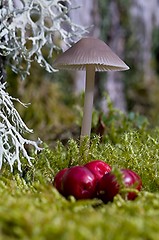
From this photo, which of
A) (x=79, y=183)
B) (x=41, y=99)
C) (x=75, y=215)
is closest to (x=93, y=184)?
(x=79, y=183)

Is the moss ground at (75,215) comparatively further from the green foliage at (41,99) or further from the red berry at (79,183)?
the green foliage at (41,99)

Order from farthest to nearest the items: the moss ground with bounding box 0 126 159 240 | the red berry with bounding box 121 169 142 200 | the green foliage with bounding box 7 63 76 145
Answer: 1. the green foliage with bounding box 7 63 76 145
2. the red berry with bounding box 121 169 142 200
3. the moss ground with bounding box 0 126 159 240

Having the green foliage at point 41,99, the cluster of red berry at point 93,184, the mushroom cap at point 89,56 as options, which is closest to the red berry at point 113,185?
the cluster of red berry at point 93,184

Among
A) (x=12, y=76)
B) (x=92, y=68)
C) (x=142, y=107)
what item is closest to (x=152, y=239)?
(x=92, y=68)

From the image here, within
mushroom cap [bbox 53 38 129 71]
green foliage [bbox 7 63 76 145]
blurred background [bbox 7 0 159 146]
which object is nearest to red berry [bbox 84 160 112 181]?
mushroom cap [bbox 53 38 129 71]

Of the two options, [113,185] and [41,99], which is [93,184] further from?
[41,99]

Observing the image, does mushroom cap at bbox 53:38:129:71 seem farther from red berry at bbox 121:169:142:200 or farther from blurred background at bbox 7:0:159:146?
blurred background at bbox 7:0:159:146

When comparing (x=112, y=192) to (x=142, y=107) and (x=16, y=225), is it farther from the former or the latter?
(x=142, y=107)
